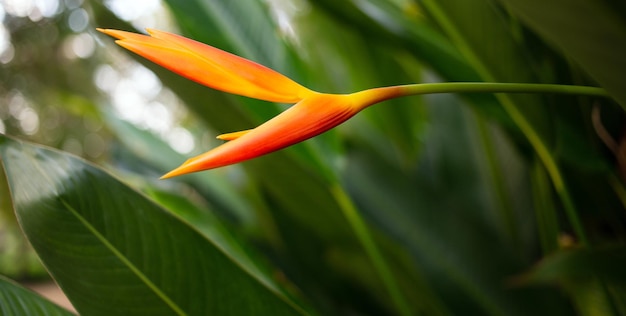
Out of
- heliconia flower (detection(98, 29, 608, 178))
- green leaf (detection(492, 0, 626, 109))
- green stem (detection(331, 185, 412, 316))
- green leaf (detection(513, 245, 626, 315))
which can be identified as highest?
heliconia flower (detection(98, 29, 608, 178))

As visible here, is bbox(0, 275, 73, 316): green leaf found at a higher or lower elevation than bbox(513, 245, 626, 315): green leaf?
higher

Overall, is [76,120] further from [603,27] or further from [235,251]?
[603,27]

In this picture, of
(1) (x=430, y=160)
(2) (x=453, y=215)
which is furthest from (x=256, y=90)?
(1) (x=430, y=160)

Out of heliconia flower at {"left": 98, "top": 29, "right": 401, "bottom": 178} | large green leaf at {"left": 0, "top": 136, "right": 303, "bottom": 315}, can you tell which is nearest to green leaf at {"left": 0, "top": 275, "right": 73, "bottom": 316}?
large green leaf at {"left": 0, "top": 136, "right": 303, "bottom": 315}

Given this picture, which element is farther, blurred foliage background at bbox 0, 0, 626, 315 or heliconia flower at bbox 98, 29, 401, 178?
blurred foliage background at bbox 0, 0, 626, 315

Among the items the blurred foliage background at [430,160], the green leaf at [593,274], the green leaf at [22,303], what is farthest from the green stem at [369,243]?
the green leaf at [22,303]

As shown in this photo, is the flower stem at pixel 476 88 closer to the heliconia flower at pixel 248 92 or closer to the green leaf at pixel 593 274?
the heliconia flower at pixel 248 92

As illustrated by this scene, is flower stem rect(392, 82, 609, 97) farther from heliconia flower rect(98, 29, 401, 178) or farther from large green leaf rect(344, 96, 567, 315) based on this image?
large green leaf rect(344, 96, 567, 315)
